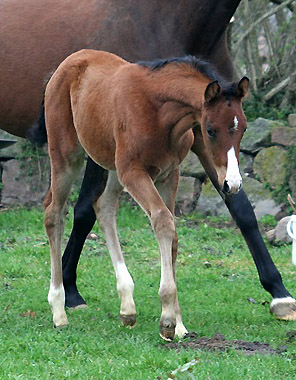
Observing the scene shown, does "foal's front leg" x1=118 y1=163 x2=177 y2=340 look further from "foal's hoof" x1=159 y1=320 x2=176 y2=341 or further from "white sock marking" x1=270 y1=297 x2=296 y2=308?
"white sock marking" x1=270 y1=297 x2=296 y2=308

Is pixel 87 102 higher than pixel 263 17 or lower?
lower

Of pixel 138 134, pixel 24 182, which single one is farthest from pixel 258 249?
pixel 24 182

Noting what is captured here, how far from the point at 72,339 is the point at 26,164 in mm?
5734

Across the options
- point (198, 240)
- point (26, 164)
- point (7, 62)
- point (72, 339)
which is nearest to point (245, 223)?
point (72, 339)

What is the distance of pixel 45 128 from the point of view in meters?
5.23

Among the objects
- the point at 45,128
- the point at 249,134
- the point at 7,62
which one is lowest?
the point at 249,134

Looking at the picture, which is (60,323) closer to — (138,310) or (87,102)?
(138,310)

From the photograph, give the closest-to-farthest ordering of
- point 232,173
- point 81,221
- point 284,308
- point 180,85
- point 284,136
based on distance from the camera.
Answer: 1. point 232,173
2. point 180,85
3. point 284,308
4. point 81,221
5. point 284,136

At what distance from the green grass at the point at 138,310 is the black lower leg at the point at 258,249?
0.66 feet

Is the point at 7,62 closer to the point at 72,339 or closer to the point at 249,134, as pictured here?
the point at 72,339

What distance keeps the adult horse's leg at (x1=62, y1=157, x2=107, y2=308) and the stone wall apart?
3774mm

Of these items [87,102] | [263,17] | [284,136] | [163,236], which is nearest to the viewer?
[163,236]

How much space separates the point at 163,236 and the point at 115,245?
767mm

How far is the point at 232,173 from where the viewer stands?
3.81 metres
